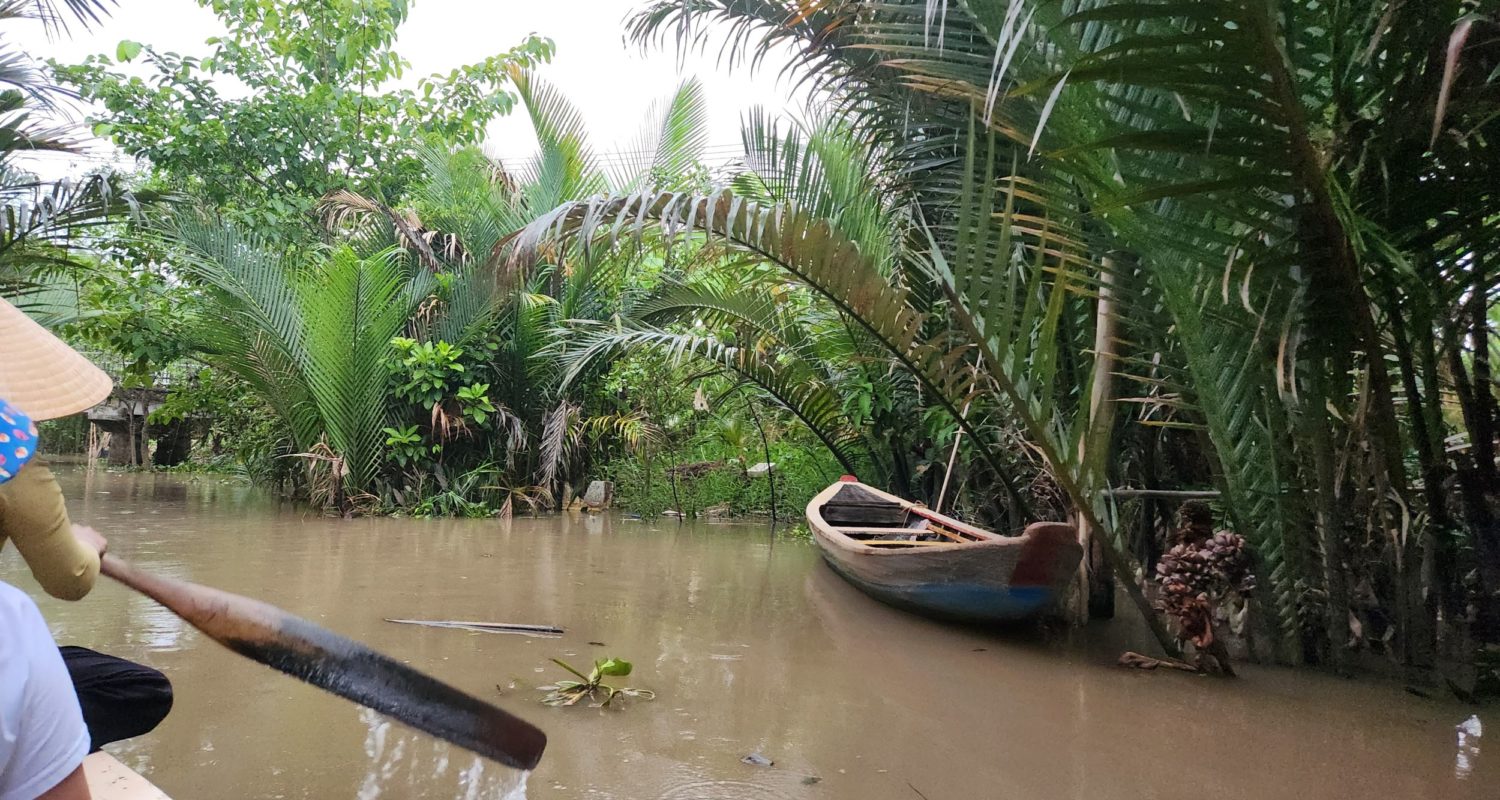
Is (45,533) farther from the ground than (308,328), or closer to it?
closer to it

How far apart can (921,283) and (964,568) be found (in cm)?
175

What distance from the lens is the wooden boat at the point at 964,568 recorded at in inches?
138

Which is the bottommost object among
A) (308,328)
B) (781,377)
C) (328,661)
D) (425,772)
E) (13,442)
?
(425,772)

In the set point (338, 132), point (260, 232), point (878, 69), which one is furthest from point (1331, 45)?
point (338, 132)

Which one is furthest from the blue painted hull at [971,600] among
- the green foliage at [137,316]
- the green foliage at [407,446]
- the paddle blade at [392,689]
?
the green foliage at [137,316]

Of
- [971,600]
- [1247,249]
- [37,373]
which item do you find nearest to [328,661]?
[37,373]

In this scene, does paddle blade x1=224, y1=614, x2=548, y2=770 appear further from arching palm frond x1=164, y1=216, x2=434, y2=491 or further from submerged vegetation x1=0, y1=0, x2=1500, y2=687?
arching palm frond x1=164, y1=216, x2=434, y2=491

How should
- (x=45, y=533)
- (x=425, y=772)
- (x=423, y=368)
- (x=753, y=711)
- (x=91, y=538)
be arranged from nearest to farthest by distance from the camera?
(x=45, y=533) → (x=91, y=538) → (x=425, y=772) → (x=753, y=711) → (x=423, y=368)

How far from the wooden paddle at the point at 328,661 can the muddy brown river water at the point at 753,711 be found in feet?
1.37

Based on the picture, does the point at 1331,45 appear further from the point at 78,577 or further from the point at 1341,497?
the point at 78,577

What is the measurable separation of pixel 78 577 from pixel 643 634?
2632 mm

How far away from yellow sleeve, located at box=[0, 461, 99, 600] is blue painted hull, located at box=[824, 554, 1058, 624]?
3.01 m

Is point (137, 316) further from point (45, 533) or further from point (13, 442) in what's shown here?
point (13, 442)

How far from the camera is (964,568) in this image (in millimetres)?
3736
